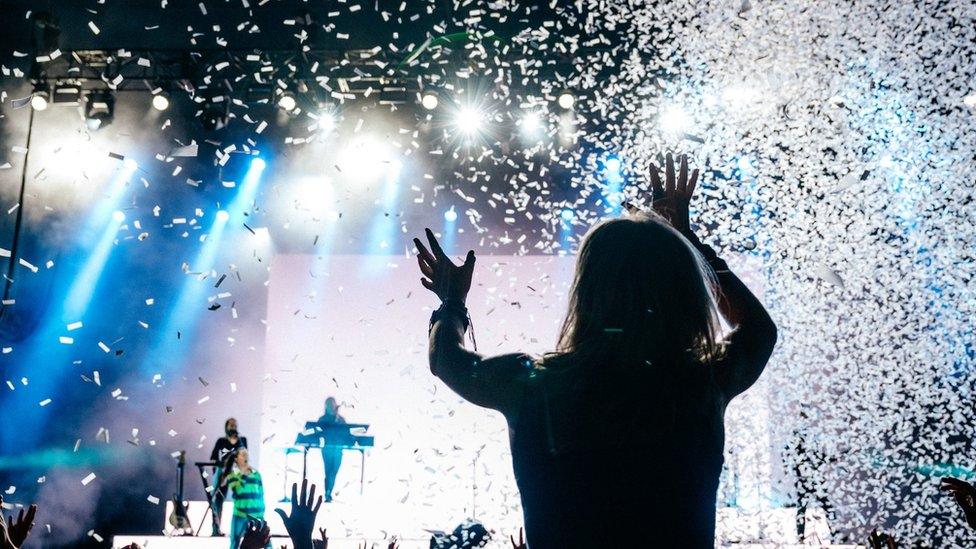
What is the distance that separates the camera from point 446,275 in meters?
1.44

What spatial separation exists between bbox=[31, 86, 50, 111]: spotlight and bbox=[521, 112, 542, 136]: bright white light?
16.8 ft

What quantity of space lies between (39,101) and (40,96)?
0.07 meters

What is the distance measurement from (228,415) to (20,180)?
357cm

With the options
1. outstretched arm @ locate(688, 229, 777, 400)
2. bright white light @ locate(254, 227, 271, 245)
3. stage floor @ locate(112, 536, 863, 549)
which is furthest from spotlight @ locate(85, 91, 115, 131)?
outstretched arm @ locate(688, 229, 777, 400)

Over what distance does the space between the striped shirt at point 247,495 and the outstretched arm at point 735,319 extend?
6285 millimetres

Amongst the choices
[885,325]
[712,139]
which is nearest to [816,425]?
[885,325]

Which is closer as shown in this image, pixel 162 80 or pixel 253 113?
pixel 162 80

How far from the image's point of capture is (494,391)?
1165mm

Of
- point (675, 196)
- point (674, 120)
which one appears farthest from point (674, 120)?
point (675, 196)

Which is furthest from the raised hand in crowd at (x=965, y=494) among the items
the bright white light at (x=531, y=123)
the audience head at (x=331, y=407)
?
the audience head at (x=331, y=407)

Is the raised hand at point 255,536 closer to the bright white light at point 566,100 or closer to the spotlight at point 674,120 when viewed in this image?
the spotlight at point 674,120

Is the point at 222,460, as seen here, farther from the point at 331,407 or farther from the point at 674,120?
the point at 674,120

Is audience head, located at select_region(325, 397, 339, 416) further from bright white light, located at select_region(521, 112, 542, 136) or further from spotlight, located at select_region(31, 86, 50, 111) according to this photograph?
spotlight, located at select_region(31, 86, 50, 111)

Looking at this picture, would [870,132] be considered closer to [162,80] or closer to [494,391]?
[494,391]
